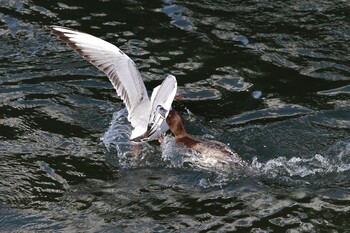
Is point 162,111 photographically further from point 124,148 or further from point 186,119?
point 186,119

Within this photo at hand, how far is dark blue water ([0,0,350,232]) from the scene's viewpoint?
660cm

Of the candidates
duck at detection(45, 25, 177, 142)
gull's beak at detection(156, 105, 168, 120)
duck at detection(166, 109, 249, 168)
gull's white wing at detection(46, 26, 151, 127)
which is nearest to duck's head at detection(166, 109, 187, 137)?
duck at detection(166, 109, 249, 168)

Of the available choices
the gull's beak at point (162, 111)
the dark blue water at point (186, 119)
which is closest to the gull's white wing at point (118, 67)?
the dark blue water at point (186, 119)

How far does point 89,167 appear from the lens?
7410mm

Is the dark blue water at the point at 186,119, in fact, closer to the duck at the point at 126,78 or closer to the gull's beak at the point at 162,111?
the duck at the point at 126,78

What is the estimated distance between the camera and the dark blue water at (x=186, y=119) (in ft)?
21.7

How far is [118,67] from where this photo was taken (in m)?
8.15

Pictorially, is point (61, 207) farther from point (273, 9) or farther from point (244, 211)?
point (273, 9)

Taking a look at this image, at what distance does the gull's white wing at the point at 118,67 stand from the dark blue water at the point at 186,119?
0.32m

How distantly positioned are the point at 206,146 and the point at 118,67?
1.48 metres

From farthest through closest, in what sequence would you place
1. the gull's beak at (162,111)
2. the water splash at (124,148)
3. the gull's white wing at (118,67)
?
the gull's white wing at (118,67) < the water splash at (124,148) < the gull's beak at (162,111)

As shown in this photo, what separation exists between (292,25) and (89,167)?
4.43 m

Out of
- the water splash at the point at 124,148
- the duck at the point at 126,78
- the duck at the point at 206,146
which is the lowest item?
the water splash at the point at 124,148

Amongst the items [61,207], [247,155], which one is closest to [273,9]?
[247,155]
